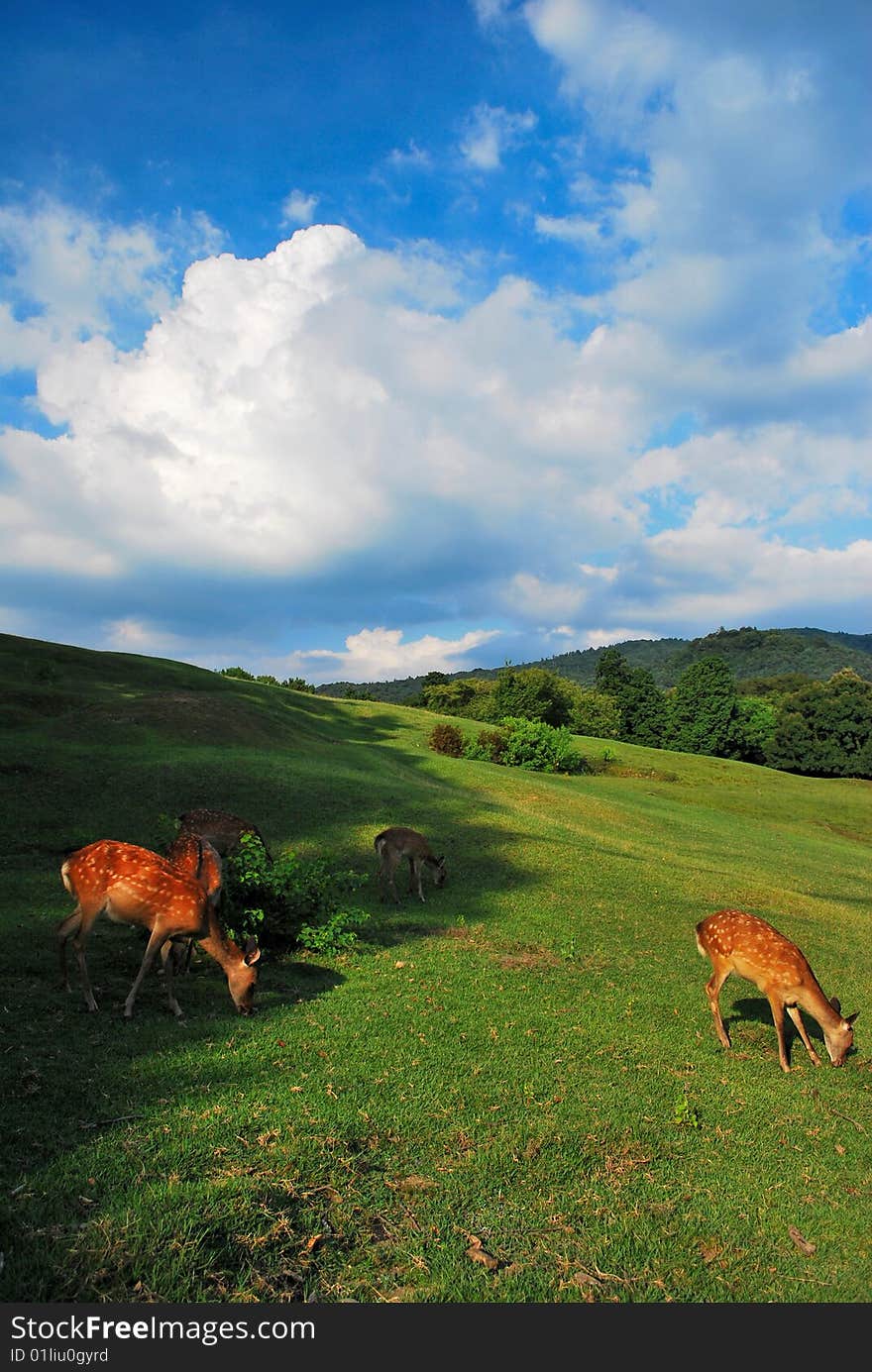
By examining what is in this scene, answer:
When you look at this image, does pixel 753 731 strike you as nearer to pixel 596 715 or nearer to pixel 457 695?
pixel 596 715

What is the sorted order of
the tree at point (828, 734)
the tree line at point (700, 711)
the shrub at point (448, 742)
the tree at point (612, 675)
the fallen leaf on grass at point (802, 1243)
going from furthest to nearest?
the tree at point (612, 675), the tree at point (828, 734), the tree line at point (700, 711), the shrub at point (448, 742), the fallen leaf on grass at point (802, 1243)

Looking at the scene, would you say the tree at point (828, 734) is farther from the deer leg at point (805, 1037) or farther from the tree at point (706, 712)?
the deer leg at point (805, 1037)

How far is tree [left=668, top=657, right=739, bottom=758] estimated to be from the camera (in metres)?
90.9

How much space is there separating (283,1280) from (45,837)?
55.0ft

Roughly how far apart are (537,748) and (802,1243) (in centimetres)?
4901

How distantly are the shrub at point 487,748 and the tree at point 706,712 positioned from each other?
44.3m

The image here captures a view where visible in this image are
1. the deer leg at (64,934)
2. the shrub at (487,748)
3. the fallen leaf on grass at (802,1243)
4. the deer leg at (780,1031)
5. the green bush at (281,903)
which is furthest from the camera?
the shrub at (487,748)

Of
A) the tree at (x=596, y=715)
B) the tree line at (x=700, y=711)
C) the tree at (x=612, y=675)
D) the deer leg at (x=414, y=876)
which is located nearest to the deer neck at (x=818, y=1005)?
the deer leg at (x=414, y=876)

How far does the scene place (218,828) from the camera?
1554 centimetres

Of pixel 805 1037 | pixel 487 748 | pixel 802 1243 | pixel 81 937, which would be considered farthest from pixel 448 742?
pixel 802 1243

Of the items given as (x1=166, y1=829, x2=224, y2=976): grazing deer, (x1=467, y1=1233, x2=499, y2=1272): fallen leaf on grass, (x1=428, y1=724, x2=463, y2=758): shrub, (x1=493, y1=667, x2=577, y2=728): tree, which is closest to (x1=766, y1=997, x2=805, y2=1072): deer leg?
(x1=467, y1=1233, x2=499, y2=1272): fallen leaf on grass

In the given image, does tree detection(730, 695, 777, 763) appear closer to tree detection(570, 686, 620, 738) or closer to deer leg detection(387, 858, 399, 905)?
tree detection(570, 686, 620, 738)

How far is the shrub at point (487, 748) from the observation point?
177ft

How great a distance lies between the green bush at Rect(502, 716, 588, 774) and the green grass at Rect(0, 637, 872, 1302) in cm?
3406
